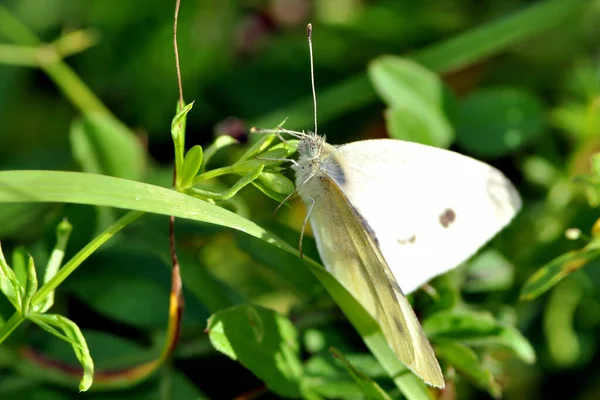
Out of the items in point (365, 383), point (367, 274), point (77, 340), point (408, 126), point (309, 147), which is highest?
point (408, 126)

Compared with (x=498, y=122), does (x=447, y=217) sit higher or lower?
lower

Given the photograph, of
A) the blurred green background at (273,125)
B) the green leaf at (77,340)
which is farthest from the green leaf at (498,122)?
the green leaf at (77,340)

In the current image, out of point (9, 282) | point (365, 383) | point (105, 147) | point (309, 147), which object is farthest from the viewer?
point (105, 147)

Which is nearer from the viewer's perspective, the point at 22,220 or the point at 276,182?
the point at 276,182

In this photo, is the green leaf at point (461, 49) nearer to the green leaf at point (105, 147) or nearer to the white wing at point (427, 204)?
the green leaf at point (105, 147)

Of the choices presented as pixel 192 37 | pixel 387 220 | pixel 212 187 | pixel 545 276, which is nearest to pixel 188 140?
pixel 192 37

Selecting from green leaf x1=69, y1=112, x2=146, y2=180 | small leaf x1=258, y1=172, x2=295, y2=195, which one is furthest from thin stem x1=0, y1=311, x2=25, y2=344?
green leaf x1=69, y1=112, x2=146, y2=180

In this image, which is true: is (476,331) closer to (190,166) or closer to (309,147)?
(309,147)

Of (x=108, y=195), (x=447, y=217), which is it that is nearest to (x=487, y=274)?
(x=447, y=217)
